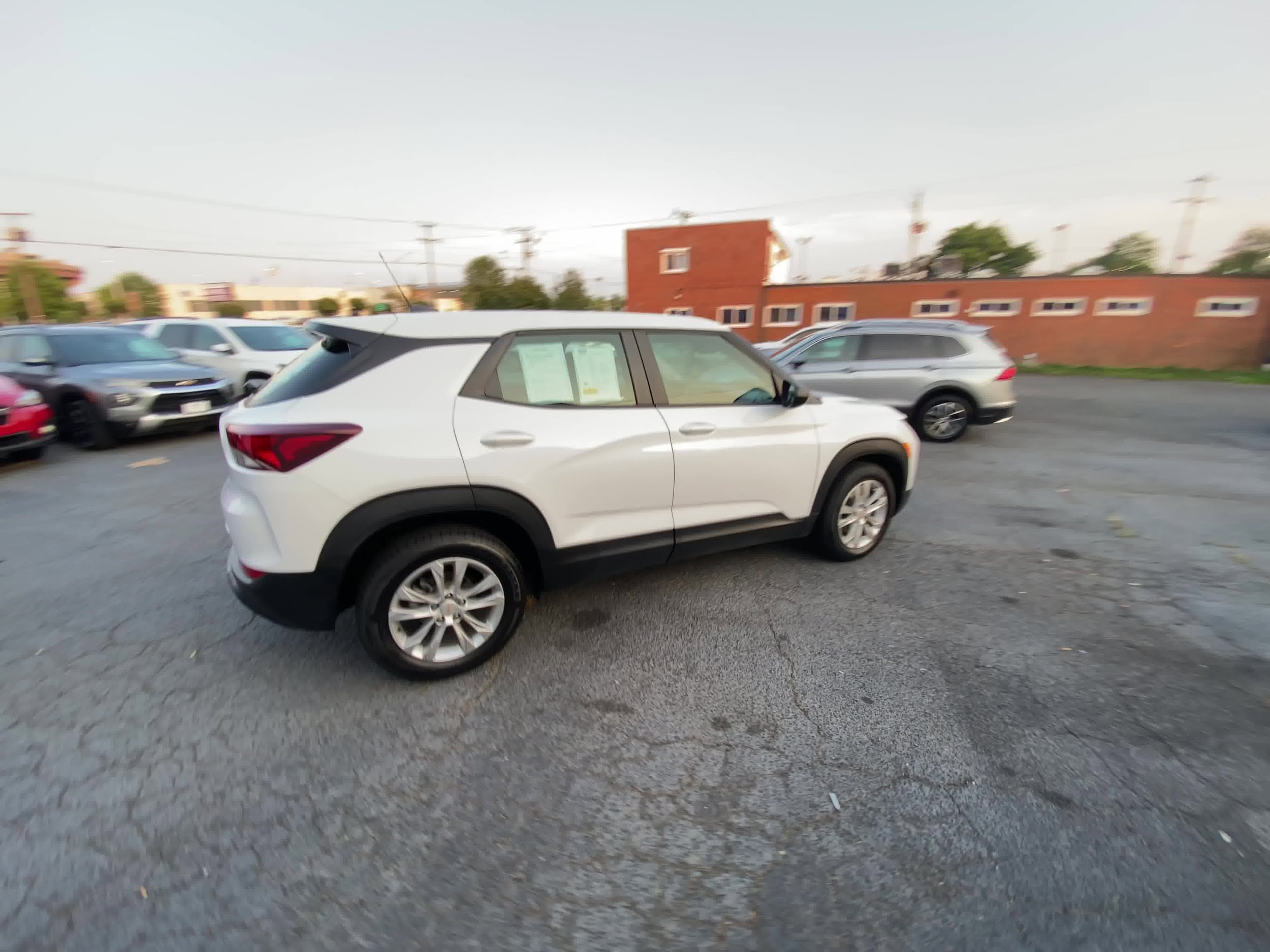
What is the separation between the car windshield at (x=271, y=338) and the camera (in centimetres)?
1002

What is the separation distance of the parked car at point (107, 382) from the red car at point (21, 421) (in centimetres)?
65

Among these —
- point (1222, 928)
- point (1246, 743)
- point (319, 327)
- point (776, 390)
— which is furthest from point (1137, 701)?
point (319, 327)

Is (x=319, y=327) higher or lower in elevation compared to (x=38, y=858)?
higher

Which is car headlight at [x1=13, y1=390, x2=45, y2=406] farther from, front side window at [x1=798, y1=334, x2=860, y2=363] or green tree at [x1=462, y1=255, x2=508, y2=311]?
green tree at [x1=462, y1=255, x2=508, y2=311]

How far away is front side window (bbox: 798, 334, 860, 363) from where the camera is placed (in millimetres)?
8523

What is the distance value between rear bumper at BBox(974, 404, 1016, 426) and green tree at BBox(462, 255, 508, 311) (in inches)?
1826

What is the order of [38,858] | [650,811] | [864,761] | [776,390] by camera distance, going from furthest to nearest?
[776,390] < [864,761] < [650,811] < [38,858]

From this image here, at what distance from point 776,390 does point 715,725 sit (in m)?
1.96

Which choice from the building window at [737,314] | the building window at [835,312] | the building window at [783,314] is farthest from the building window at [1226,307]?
the building window at [737,314]

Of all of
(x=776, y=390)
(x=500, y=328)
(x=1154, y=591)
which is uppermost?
(x=500, y=328)

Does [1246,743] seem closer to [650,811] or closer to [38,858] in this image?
[650,811]

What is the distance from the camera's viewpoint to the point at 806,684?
271 centimetres

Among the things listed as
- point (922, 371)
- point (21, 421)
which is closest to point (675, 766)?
point (922, 371)

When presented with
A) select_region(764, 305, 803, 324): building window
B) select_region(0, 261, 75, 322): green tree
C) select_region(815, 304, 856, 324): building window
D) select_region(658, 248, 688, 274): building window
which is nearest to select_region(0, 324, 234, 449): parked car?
select_region(815, 304, 856, 324): building window
